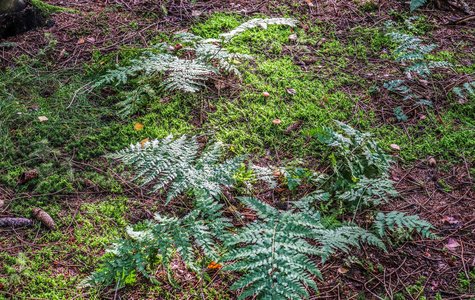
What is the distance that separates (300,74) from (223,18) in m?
1.56

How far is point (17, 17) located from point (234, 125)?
3.25m

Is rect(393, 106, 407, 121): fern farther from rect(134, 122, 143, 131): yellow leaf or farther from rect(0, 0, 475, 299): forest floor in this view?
rect(134, 122, 143, 131): yellow leaf

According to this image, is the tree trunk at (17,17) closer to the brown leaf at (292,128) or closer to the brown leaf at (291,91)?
the brown leaf at (291,91)

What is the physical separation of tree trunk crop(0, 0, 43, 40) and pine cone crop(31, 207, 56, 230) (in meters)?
2.87

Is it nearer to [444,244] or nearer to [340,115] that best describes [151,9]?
[340,115]

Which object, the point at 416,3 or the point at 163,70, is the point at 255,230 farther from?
the point at 416,3

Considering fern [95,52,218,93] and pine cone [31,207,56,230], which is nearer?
pine cone [31,207,56,230]

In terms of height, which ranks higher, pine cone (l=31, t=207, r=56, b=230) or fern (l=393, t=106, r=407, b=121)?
pine cone (l=31, t=207, r=56, b=230)

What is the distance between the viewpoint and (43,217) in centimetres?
242

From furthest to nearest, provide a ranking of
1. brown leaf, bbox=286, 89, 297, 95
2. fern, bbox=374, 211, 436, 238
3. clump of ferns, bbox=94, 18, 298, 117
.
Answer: brown leaf, bbox=286, 89, 297, 95, clump of ferns, bbox=94, 18, 298, 117, fern, bbox=374, 211, 436, 238

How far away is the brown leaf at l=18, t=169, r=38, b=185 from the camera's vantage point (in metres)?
2.66

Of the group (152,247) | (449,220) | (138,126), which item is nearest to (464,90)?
(449,220)

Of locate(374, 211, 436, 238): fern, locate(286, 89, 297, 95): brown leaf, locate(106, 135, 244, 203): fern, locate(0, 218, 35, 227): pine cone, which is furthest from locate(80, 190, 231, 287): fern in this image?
locate(286, 89, 297, 95): brown leaf

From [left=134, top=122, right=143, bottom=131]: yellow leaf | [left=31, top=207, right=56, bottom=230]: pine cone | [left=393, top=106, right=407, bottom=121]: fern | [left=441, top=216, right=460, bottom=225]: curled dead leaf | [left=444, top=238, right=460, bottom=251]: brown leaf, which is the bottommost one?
[left=444, top=238, right=460, bottom=251]: brown leaf
